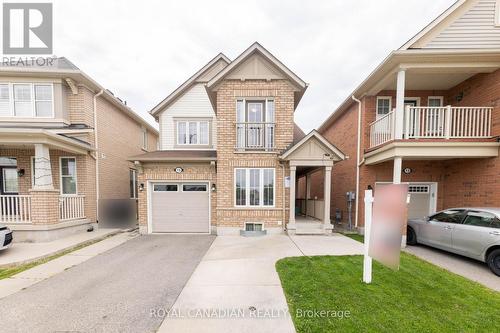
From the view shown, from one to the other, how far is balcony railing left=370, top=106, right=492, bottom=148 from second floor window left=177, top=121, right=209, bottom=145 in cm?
812

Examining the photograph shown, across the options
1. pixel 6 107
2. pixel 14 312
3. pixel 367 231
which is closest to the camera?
pixel 14 312

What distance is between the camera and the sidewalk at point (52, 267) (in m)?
4.22

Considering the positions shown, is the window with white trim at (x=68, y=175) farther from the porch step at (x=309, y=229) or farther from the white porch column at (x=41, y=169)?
the porch step at (x=309, y=229)

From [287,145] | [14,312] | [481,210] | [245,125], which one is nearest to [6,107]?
[14,312]

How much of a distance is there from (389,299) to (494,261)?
385 centimetres

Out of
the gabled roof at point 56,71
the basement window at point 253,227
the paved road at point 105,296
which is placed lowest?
the basement window at point 253,227

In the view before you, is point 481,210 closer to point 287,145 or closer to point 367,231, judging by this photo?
point 367,231

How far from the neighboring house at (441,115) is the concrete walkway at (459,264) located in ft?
7.48

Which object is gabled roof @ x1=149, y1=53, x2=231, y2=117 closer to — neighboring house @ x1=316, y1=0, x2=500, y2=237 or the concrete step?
neighboring house @ x1=316, y1=0, x2=500, y2=237

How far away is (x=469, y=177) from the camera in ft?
24.3

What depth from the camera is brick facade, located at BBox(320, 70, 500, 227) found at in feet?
22.3

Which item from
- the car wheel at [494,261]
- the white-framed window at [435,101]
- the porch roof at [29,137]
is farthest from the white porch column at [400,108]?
the porch roof at [29,137]

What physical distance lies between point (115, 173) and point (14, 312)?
349 inches

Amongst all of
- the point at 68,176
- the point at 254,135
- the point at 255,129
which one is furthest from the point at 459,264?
the point at 68,176
